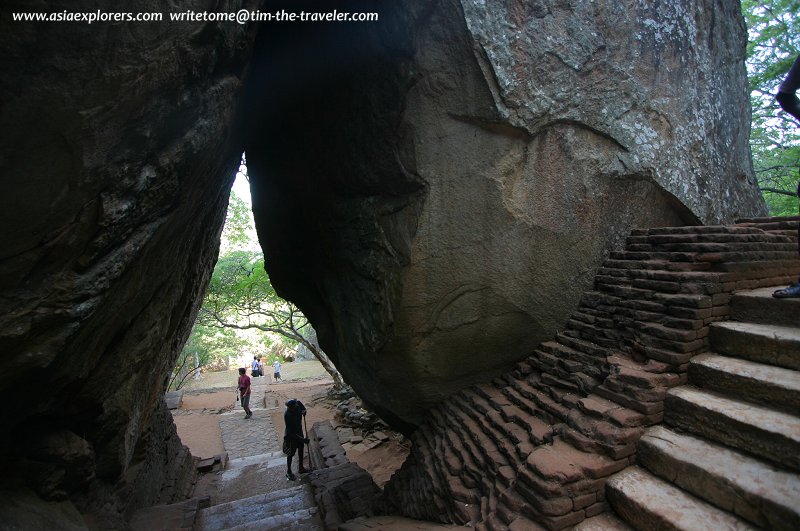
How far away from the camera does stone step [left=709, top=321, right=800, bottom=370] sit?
2.92 meters

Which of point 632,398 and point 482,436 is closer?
point 632,398

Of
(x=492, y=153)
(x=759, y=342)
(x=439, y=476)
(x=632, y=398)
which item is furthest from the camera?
(x=439, y=476)

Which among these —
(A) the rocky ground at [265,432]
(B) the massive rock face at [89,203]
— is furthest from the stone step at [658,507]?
(A) the rocky ground at [265,432]

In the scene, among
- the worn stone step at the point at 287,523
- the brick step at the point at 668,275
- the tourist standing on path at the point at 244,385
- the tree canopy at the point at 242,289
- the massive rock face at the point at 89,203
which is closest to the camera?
the massive rock face at the point at 89,203

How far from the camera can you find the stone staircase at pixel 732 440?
238cm

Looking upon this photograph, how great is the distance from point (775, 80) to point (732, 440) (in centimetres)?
1070

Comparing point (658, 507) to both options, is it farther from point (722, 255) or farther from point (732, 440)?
point (722, 255)

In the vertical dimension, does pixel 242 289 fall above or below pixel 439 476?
above

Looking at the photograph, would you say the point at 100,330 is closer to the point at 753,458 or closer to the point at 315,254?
the point at 315,254

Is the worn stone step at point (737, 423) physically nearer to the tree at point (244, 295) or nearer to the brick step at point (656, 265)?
the brick step at point (656, 265)

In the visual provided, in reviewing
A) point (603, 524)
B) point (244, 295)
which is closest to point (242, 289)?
point (244, 295)

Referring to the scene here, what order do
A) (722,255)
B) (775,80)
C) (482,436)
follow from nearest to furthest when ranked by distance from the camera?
(722,255)
(482,436)
(775,80)

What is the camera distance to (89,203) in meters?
2.59

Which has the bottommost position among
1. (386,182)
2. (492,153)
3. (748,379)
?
(748,379)
